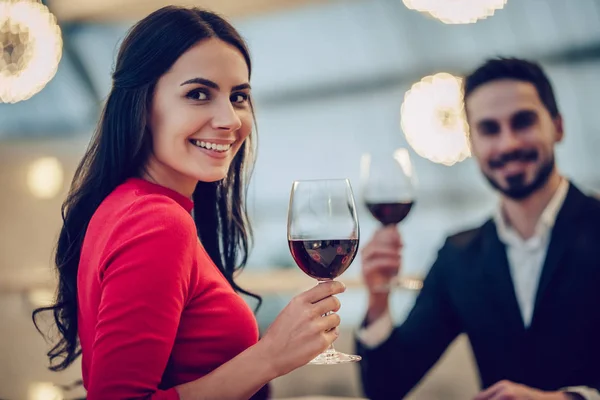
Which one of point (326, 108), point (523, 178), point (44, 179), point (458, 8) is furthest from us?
point (326, 108)

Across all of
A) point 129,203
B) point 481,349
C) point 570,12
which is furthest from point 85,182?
point 570,12

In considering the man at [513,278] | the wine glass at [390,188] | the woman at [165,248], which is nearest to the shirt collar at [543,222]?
the man at [513,278]

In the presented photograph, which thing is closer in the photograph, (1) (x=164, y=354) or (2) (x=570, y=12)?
(1) (x=164, y=354)

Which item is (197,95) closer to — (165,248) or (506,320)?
(165,248)

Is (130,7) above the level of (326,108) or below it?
above

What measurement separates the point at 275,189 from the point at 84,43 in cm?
261

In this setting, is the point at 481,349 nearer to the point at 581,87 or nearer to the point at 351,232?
the point at 351,232

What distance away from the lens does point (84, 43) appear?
8.20m

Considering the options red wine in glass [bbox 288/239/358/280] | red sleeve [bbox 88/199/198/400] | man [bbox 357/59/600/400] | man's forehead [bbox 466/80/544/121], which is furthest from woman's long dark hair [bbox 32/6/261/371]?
man's forehead [bbox 466/80/544/121]

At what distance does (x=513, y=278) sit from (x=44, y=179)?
544 centimetres

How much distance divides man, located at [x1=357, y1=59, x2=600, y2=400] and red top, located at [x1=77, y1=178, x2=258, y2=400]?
798 mm

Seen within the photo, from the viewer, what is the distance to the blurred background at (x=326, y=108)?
5996 mm

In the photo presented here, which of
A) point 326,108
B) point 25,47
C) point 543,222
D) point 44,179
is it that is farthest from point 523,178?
point 326,108

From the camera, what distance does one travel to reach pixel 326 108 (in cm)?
870
